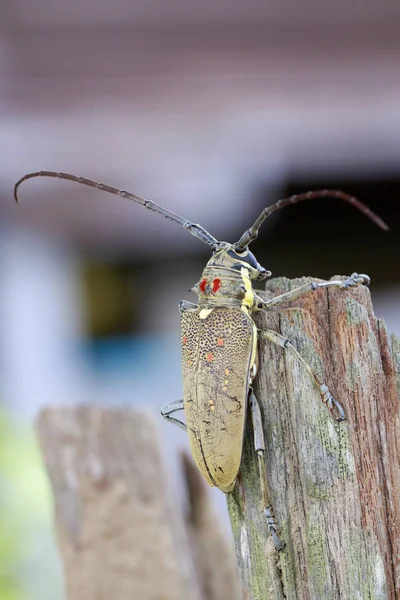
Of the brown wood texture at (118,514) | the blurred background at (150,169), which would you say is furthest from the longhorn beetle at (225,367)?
the blurred background at (150,169)

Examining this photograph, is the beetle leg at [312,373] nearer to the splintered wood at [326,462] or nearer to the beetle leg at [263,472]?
the splintered wood at [326,462]

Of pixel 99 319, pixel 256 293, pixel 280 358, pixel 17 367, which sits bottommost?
pixel 280 358

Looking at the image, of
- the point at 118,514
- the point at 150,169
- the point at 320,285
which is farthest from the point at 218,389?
the point at 150,169

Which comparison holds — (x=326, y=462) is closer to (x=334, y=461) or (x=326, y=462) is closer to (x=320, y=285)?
(x=334, y=461)

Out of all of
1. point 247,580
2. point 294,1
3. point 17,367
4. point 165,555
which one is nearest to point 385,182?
point 294,1

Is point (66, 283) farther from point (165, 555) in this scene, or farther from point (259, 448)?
point (259, 448)

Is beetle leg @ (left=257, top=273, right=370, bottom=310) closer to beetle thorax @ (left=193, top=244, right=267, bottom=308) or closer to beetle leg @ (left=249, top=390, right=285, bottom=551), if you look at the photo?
beetle thorax @ (left=193, top=244, right=267, bottom=308)

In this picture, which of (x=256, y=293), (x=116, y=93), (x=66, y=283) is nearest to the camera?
(x=256, y=293)
